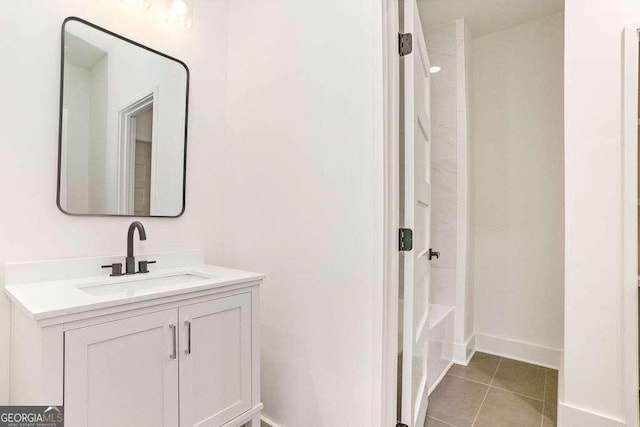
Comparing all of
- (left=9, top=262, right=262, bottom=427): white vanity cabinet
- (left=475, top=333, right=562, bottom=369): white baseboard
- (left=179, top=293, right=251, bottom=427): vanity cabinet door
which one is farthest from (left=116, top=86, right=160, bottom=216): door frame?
(left=475, top=333, right=562, bottom=369): white baseboard

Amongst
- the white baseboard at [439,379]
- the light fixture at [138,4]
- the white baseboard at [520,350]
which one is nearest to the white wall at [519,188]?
the white baseboard at [520,350]

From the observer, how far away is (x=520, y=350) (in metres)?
2.59

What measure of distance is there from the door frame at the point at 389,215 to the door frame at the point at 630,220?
107cm

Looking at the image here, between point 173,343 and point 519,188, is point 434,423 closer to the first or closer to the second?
point 173,343

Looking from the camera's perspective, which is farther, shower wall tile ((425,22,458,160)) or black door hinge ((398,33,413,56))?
shower wall tile ((425,22,458,160))

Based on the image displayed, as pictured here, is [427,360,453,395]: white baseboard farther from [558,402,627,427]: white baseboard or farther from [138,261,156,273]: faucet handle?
[138,261,156,273]: faucet handle

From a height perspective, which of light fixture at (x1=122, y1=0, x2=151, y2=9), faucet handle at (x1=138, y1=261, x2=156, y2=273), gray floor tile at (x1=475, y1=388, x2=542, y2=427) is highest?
light fixture at (x1=122, y1=0, x2=151, y2=9)

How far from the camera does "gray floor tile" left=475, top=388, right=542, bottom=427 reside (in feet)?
5.79

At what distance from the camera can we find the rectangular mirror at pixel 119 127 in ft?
4.50

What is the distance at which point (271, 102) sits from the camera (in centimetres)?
171

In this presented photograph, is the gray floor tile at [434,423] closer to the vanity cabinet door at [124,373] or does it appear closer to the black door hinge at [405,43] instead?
the vanity cabinet door at [124,373]

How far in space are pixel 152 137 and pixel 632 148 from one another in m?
2.26

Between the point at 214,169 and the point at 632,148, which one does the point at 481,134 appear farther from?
the point at 214,169

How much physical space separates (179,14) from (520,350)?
3326mm
